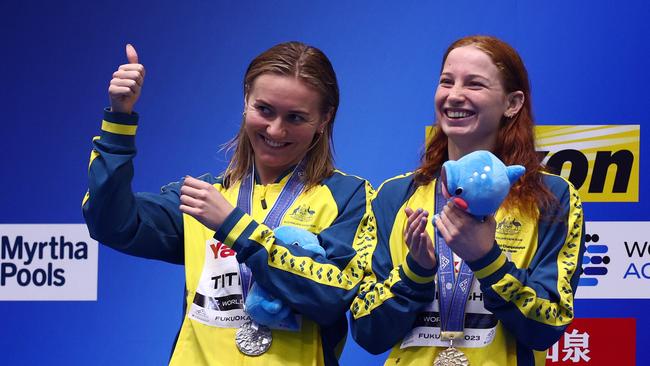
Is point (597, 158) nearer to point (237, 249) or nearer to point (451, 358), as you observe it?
point (451, 358)

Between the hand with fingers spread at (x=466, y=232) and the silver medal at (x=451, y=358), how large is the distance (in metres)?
0.23

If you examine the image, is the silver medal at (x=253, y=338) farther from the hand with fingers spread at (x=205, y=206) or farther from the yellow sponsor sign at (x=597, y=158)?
the yellow sponsor sign at (x=597, y=158)

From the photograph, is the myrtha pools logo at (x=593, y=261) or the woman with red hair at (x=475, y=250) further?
the myrtha pools logo at (x=593, y=261)

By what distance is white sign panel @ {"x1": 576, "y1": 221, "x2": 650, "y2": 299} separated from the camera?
325cm

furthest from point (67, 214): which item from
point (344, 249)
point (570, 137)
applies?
point (570, 137)

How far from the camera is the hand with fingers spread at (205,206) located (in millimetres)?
2145

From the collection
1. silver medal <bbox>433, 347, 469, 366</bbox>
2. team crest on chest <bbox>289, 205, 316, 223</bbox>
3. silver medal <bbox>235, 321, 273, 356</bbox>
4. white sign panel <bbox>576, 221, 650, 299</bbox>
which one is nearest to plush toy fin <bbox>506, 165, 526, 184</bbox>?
silver medal <bbox>433, 347, 469, 366</bbox>

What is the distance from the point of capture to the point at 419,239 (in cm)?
200

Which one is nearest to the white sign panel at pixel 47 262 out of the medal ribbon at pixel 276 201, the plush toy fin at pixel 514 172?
the medal ribbon at pixel 276 201

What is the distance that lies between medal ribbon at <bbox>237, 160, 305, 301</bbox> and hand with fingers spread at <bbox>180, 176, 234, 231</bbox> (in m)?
0.16

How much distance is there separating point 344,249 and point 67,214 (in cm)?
143

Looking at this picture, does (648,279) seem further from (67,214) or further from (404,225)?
(67,214)

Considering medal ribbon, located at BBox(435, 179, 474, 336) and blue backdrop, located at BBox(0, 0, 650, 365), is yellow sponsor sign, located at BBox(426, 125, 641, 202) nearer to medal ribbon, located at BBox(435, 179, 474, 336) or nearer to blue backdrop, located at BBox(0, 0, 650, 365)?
blue backdrop, located at BBox(0, 0, 650, 365)

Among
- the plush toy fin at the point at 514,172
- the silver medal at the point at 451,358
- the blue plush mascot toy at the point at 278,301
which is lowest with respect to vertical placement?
the silver medal at the point at 451,358
